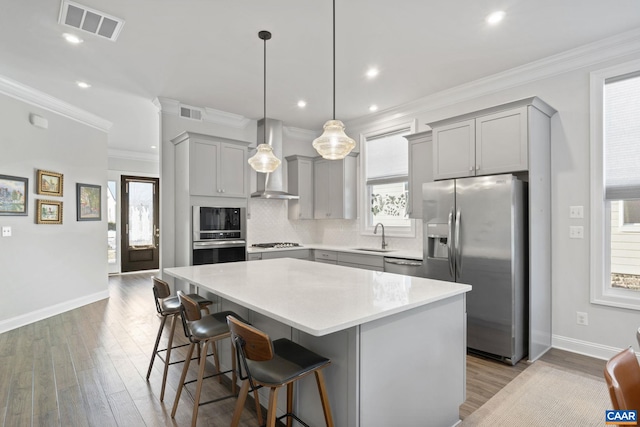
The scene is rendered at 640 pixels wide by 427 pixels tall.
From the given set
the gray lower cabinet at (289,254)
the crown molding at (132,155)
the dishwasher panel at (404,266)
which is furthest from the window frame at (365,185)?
the crown molding at (132,155)

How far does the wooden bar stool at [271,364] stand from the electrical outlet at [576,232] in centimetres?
299

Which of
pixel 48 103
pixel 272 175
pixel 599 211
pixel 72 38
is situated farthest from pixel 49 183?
pixel 599 211

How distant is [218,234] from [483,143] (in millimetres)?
3383

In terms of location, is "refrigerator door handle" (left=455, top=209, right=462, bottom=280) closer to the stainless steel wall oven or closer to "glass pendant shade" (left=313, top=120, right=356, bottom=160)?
"glass pendant shade" (left=313, top=120, right=356, bottom=160)

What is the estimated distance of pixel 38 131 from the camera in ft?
14.8

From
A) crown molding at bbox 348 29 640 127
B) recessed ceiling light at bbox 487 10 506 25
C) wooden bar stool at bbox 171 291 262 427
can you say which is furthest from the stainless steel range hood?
recessed ceiling light at bbox 487 10 506 25

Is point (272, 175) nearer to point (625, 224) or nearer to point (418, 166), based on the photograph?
point (418, 166)

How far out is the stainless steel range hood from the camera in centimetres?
526

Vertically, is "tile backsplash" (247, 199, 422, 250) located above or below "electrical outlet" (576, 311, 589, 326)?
above

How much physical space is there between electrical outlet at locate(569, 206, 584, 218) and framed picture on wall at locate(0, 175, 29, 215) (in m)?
6.25

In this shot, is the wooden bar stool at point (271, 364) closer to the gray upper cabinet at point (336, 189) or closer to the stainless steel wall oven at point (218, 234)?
the stainless steel wall oven at point (218, 234)

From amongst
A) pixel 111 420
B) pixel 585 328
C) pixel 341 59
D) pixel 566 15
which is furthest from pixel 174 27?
pixel 585 328

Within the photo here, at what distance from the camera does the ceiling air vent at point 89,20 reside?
260 centimetres

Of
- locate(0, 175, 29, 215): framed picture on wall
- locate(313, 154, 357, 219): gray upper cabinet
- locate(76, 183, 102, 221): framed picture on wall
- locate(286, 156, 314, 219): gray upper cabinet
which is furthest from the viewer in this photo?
locate(286, 156, 314, 219): gray upper cabinet
